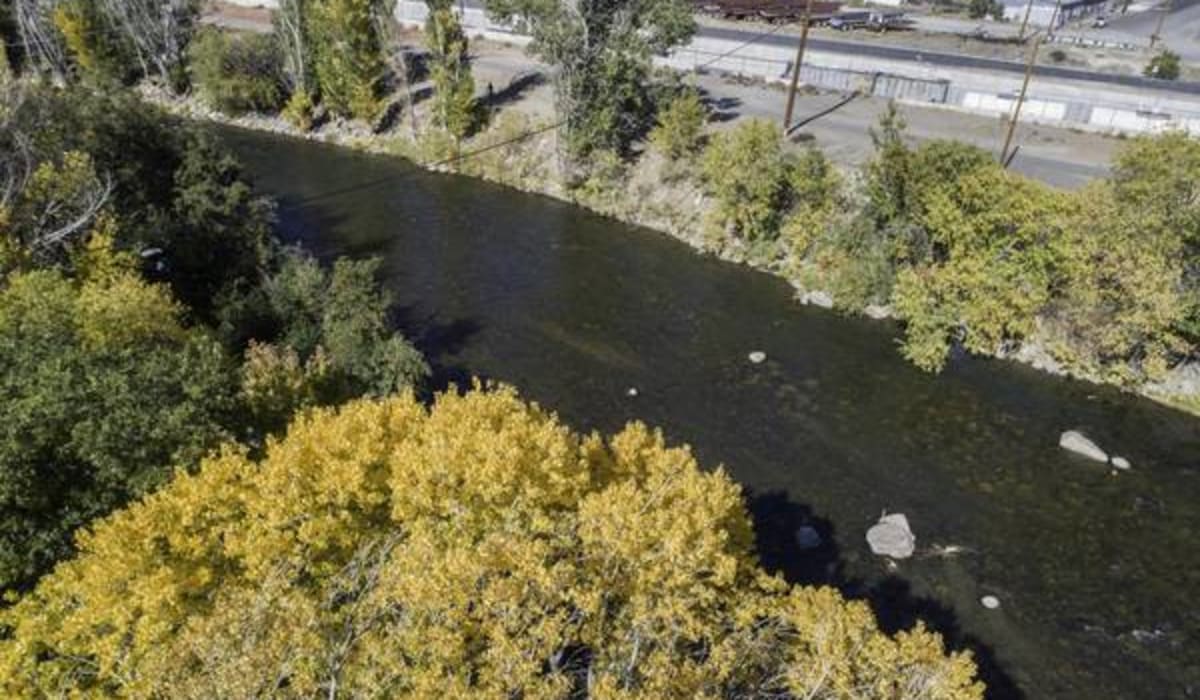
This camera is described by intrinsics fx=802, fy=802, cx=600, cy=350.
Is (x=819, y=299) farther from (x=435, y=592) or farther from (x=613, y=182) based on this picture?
(x=435, y=592)

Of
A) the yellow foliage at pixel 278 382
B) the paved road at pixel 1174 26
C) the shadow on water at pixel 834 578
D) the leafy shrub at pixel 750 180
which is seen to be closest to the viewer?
the yellow foliage at pixel 278 382

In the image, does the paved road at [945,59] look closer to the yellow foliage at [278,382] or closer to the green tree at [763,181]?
the green tree at [763,181]

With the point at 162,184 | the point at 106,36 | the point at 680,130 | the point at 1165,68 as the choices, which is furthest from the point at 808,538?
the point at 106,36

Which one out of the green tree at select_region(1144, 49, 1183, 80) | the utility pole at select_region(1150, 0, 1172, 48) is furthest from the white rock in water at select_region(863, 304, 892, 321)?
the utility pole at select_region(1150, 0, 1172, 48)

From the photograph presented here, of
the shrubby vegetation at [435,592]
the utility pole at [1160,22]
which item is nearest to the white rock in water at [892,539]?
the shrubby vegetation at [435,592]

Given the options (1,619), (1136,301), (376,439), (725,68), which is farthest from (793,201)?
(1,619)

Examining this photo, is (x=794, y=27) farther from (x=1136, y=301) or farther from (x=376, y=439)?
(x=376, y=439)

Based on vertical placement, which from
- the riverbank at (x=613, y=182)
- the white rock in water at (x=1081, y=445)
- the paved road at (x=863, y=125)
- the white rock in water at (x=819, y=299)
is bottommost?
the white rock in water at (x=1081, y=445)
